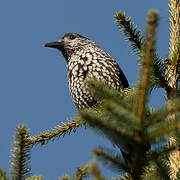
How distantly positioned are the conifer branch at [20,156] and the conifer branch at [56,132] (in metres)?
1.33

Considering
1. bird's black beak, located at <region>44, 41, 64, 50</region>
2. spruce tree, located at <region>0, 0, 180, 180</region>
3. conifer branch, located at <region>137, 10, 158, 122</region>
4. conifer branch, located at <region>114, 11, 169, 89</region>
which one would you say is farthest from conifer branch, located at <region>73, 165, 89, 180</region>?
bird's black beak, located at <region>44, 41, 64, 50</region>

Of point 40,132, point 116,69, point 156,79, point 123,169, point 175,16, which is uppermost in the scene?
point 116,69

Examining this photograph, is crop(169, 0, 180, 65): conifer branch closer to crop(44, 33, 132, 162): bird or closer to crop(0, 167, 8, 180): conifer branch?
crop(44, 33, 132, 162): bird

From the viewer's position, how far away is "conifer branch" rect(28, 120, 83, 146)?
270 cm

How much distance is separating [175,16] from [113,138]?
76.5 inches

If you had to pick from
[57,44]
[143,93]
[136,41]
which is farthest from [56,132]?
[57,44]

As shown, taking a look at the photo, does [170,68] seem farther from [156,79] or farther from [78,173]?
[78,173]

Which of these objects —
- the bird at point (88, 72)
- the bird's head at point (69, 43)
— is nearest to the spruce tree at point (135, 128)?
the bird at point (88, 72)

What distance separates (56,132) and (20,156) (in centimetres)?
149

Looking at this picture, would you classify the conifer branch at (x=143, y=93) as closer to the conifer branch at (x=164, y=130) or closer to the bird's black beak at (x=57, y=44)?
the conifer branch at (x=164, y=130)

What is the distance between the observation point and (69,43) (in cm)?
509

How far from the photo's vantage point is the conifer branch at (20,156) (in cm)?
128

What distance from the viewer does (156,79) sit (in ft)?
8.24

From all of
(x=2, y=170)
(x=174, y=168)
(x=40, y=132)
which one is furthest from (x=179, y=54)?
(x=2, y=170)
